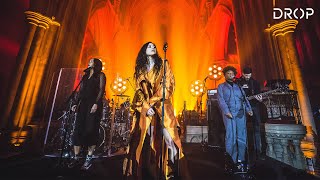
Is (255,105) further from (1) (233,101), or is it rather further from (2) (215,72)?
(2) (215,72)

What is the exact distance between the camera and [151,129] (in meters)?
2.30

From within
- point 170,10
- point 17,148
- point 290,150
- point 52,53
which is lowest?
point 17,148

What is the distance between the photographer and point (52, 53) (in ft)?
19.2

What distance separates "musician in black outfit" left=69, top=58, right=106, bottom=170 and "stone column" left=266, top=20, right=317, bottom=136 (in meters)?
5.88

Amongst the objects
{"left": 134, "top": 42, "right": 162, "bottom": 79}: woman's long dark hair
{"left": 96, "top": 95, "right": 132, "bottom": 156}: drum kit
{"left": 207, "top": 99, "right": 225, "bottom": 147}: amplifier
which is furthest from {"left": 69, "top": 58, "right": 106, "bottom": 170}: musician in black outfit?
{"left": 207, "top": 99, "right": 225, "bottom": 147}: amplifier

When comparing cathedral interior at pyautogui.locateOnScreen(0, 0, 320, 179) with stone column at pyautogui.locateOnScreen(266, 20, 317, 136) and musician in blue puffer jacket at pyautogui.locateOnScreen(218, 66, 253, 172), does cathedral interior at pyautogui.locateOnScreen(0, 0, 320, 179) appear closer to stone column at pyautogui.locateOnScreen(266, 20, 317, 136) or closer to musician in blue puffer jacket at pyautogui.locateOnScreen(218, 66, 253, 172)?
stone column at pyautogui.locateOnScreen(266, 20, 317, 136)

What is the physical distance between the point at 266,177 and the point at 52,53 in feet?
24.1

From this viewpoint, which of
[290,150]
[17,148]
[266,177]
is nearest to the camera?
[266,177]

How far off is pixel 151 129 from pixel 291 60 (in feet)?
19.0

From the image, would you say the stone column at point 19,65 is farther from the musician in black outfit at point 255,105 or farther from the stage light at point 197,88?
the stage light at point 197,88

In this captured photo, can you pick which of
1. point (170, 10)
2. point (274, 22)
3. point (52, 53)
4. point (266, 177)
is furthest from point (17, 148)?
point (170, 10)

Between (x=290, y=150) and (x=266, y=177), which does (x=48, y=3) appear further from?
(x=290, y=150)

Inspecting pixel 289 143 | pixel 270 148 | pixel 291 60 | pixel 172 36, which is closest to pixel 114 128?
pixel 270 148

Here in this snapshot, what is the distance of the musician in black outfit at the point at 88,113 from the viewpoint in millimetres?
3102
